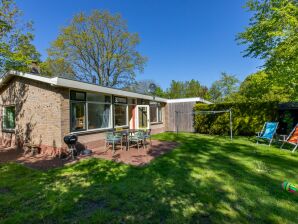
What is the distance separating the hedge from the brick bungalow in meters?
6.26

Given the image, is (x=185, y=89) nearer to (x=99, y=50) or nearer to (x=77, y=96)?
(x=99, y=50)

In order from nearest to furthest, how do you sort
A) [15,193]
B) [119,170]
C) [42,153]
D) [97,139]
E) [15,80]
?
→ [15,193]
[119,170]
[42,153]
[97,139]
[15,80]

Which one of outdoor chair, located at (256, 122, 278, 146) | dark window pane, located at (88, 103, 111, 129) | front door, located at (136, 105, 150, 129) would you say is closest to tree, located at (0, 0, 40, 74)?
dark window pane, located at (88, 103, 111, 129)

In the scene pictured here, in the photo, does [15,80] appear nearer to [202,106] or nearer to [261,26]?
[202,106]

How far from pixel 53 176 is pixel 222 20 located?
13.8 meters

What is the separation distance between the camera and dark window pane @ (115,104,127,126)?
9250 mm

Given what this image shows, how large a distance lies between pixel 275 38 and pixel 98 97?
34.5 feet

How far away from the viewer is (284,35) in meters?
7.89

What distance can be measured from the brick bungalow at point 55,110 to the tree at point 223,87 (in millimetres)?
22538

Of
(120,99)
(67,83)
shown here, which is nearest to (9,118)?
(67,83)

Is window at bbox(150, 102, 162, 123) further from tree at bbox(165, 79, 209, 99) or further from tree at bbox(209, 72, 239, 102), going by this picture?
tree at bbox(165, 79, 209, 99)

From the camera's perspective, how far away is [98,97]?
8023 mm

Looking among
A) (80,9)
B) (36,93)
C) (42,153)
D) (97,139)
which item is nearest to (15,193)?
(42,153)

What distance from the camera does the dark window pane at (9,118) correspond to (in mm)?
8680
